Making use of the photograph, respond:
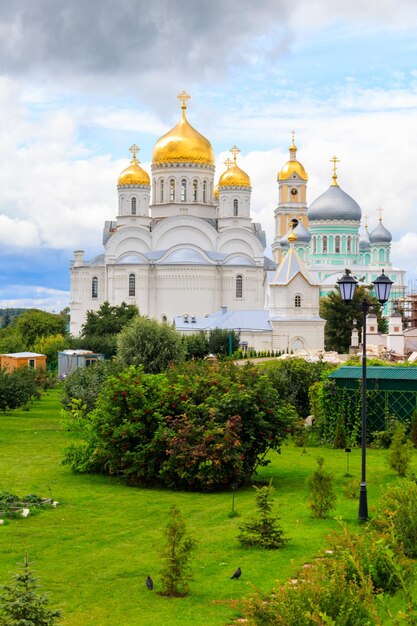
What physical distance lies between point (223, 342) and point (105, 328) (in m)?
7.61

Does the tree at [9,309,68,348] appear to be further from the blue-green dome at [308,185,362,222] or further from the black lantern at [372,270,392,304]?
the black lantern at [372,270,392,304]

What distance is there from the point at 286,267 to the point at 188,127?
15.8 meters

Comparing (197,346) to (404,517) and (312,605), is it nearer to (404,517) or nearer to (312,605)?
(404,517)

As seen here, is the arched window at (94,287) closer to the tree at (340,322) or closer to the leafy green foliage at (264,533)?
the tree at (340,322)

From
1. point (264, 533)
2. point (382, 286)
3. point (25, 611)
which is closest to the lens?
point (25, 611)

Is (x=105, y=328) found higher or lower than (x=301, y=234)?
lower

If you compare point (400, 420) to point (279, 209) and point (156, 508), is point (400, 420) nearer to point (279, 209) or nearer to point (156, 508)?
point (156, 508)

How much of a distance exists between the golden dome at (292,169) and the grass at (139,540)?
5984 centimetres

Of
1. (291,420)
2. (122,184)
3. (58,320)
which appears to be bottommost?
(291,420)

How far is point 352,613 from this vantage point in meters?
7.36

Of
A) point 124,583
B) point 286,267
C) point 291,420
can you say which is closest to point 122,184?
point 286,267

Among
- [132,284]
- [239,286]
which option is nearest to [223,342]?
[239,286]

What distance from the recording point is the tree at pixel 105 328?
4772 centimetres

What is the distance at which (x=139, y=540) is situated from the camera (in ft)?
39.9
